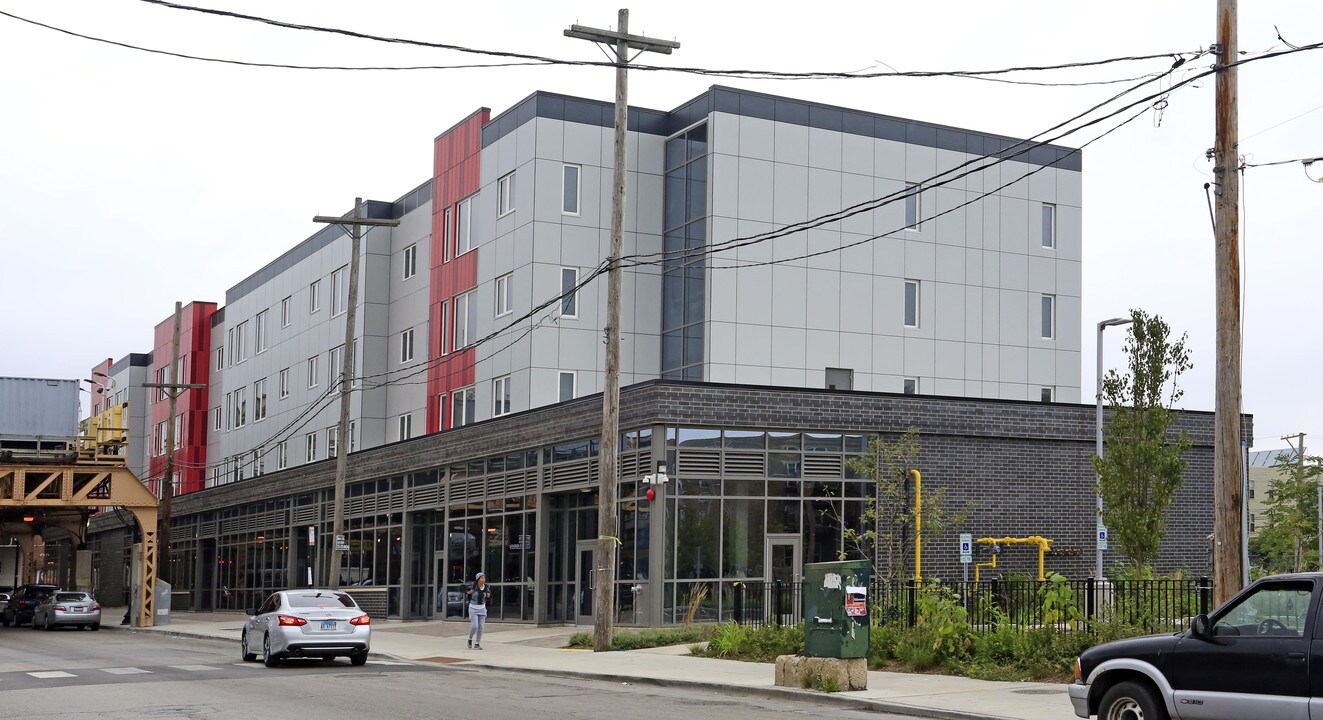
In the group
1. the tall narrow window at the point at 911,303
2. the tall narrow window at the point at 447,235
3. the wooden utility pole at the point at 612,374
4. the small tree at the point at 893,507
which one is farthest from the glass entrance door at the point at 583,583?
the tall narrow window at the point at 447,235

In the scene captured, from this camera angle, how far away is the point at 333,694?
734 inches

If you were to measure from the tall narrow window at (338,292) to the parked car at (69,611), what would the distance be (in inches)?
574

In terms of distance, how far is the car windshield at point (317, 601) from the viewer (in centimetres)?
2462

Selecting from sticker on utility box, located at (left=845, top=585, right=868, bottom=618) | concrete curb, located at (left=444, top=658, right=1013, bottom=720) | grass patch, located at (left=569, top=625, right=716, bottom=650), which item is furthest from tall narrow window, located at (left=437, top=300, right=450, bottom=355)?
sticker on utility box, located at (left=845, top=585, right=868, bottom=618)

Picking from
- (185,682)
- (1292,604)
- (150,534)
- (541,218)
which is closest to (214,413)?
(150,534)

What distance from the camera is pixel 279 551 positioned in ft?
186

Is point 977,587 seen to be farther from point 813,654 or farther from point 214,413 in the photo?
point 214,413

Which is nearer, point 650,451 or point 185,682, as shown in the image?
point 185,682

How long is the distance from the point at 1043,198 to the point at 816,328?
967 centimetres

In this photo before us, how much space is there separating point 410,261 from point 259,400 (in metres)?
17.4

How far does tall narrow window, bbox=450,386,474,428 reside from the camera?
148 ft

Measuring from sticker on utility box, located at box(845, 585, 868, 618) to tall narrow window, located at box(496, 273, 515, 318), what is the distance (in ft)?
81.7

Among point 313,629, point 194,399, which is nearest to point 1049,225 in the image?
point 313,629

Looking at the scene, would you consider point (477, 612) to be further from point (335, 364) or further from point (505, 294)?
point (335, 364)
